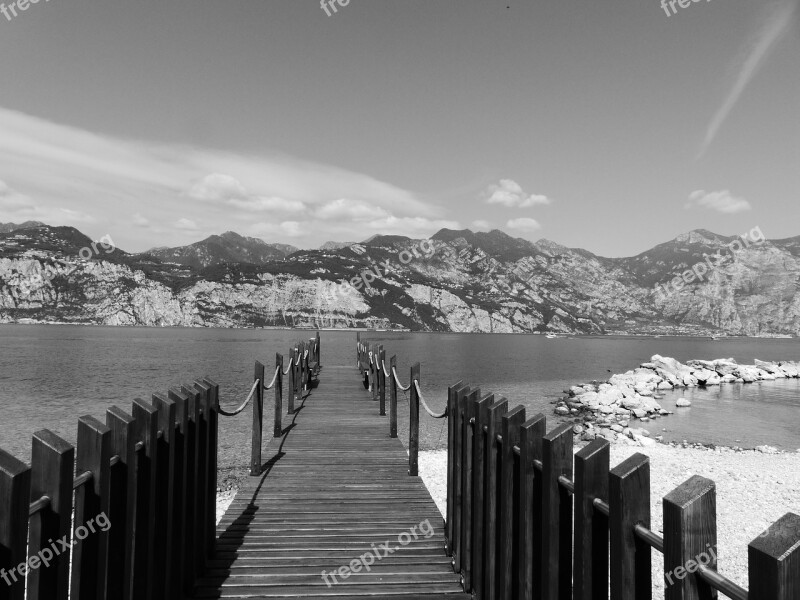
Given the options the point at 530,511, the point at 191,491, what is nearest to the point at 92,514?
the point at 191,491

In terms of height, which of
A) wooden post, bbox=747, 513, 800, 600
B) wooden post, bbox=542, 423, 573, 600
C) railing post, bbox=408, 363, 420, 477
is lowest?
railing post, bbox=408, 363, 420, 477

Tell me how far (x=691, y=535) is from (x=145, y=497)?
3.33 metres

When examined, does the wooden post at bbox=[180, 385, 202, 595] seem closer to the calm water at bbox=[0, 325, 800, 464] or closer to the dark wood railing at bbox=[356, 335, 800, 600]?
the dark wood railing at bbox=[356, 335, 800, 600]

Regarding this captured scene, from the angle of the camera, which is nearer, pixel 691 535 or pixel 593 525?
pixel 691 535

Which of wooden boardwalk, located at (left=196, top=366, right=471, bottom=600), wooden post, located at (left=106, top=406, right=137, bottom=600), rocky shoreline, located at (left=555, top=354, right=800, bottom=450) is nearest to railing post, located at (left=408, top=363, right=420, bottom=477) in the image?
wooden boardwalk, located at (left=196, top=366, right=471, bottom=600)

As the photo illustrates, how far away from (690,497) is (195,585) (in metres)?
4.41

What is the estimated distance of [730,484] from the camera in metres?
13.7

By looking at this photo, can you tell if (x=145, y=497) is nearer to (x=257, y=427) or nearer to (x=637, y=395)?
(x=257, y=427)

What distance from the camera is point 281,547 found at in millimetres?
5305

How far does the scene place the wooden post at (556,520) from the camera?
114 inches

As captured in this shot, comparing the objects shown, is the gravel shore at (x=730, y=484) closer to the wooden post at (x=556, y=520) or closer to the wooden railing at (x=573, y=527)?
the wooden railing at (x=573, y=527)

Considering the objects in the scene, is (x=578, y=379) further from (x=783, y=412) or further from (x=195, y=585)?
(x=195, y=585)

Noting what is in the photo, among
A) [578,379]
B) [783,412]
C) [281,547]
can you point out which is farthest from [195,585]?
[578,379]

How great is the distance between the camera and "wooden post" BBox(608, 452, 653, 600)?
222 centimetres
